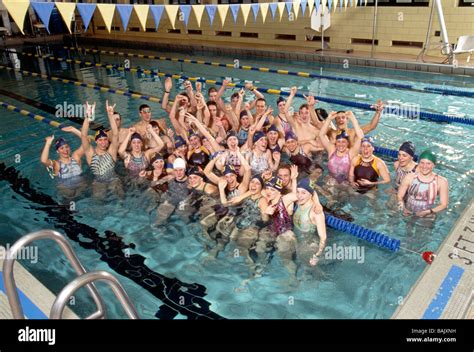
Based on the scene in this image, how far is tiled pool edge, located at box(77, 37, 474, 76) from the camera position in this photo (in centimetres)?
1017

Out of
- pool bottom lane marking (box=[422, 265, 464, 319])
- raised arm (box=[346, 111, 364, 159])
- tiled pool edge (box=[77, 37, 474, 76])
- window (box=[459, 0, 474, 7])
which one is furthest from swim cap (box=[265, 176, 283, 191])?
window (box=[459, 0, 474, 7])

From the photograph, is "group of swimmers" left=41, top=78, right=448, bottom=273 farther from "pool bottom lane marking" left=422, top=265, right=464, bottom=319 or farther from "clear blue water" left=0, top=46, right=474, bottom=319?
"pool bottom lane marking" left=422, top=265, right=464, bottom=319

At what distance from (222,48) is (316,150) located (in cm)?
977

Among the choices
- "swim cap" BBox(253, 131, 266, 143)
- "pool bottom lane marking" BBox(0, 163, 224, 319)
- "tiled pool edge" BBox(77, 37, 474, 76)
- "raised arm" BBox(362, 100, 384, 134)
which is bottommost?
"pool bottom lane marking" BBox(0, 163, 224, 319)

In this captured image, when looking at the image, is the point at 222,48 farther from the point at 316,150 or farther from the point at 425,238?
the point at 425,238

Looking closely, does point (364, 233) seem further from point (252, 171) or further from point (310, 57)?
point (310, 57)

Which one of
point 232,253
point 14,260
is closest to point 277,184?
point 232,253

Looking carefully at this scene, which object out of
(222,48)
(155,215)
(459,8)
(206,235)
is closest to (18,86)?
(222,48)

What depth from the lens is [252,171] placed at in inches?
217

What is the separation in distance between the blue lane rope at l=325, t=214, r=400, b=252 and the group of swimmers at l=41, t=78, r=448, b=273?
311mm

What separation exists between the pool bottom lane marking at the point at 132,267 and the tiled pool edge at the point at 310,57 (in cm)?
921

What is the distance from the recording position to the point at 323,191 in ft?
16.7

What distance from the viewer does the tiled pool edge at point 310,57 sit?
1017 centimetres

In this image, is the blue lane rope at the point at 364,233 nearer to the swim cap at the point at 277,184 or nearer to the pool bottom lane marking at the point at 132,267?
the swim cap at the point at 277,184
